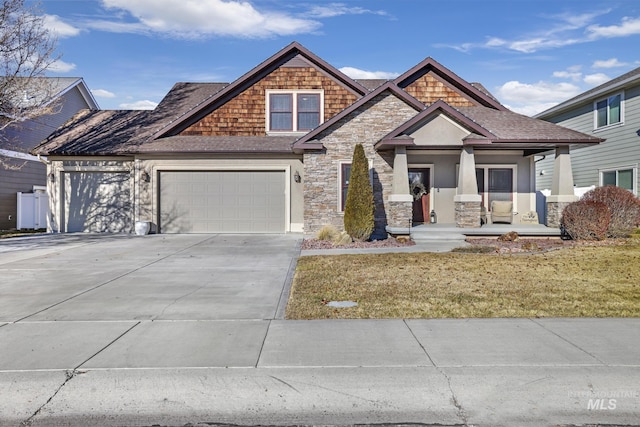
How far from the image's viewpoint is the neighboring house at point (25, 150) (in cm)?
2267

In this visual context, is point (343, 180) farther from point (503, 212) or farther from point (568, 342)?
point (568, 342)

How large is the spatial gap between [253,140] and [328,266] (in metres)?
9.94

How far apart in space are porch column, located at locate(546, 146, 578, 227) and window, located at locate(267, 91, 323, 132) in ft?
31.2

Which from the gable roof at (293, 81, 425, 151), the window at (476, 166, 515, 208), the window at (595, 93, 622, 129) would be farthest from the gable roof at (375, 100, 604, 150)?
the window at (595, 93, 622, 129)

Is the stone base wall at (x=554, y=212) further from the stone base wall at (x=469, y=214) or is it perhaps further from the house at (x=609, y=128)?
the house at (x=609, y=128)

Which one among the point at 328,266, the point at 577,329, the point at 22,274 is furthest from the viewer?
the point at 328,266

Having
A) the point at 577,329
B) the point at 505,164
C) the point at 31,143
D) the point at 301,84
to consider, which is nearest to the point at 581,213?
the point at 505,164

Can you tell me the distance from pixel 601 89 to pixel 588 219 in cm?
979

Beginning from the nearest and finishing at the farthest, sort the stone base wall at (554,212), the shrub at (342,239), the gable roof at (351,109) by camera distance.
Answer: the shrub at (342,239) → the stone base wall at (554,212) → the gable roof at (351,109)

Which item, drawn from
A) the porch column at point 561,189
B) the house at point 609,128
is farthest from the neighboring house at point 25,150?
the house at point 609,128

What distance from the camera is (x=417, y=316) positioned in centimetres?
667

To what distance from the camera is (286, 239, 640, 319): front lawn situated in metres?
6.95

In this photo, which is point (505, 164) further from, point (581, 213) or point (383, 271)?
point (383, 271)

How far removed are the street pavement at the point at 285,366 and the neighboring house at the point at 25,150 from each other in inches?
704
